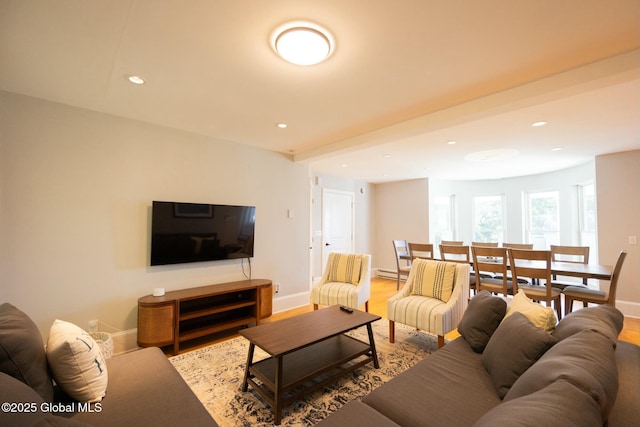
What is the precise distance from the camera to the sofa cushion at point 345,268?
146 inches

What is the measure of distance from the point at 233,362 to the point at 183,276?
4.09ft

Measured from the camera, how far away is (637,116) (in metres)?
2.78

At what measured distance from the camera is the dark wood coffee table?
1.87 metres

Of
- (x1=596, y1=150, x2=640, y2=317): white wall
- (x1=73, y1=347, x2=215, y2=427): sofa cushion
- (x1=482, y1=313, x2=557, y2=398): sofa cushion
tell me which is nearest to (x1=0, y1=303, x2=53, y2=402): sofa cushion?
(x1=73, y1=347, x2=215, y2=427): sofa cushion

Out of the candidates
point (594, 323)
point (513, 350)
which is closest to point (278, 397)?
point (513, 350)

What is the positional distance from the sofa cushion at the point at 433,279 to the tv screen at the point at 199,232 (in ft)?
7.06

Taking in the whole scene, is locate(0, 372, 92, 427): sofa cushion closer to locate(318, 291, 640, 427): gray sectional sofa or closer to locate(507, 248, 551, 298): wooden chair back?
locate(318, 291, 640, 427): gray sectional sofa

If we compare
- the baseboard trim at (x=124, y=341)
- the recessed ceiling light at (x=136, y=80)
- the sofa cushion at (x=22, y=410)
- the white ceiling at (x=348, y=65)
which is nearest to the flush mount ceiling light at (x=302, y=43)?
the white ceiling at (x=348, y=65)

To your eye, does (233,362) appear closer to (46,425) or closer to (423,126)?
(46,425)

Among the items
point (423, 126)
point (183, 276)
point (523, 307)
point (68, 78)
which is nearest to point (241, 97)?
point (68, 78)

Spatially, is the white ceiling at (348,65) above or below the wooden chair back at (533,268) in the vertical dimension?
above

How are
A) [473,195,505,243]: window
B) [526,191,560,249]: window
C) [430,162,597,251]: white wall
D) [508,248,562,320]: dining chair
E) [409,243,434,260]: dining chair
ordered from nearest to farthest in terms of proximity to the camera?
[508,248,562,320]: dining chair < [409,243,434,260]: dining chair < [430,162,597,251]: white wall < [526,191,560,249]: window < [473,195,505,243]: window

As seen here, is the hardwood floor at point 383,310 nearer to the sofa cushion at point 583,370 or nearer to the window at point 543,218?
the window at point 543,218

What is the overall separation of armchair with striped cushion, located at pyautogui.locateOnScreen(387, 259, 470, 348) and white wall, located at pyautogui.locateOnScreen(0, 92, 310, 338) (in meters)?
2.17
